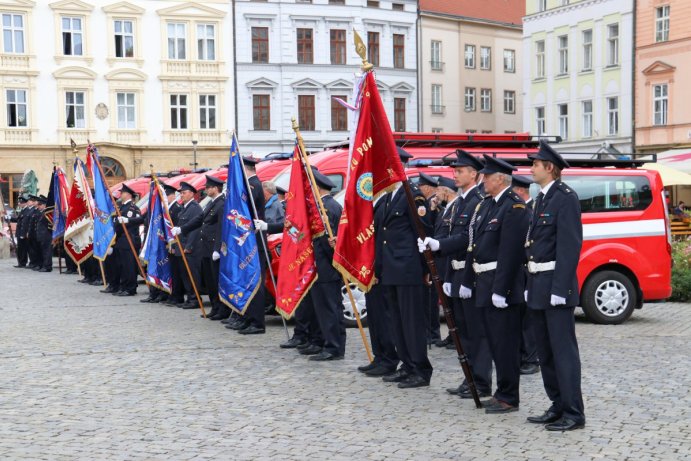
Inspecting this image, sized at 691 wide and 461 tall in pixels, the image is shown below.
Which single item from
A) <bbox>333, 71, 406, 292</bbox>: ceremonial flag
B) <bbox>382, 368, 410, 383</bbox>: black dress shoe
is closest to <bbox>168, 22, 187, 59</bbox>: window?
<bbox>333, 71, 406, 292</bbox>: ceremonial flag

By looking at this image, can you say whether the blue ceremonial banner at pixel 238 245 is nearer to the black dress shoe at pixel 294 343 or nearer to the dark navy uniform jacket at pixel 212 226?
the dark navy uniform jacket at pixel 212 226

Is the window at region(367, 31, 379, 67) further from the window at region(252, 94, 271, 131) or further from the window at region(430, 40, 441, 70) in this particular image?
the window at region(252, 94, 271, 131)

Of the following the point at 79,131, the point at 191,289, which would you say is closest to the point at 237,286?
the point at 191,289

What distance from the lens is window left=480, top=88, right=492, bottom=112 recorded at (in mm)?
59125

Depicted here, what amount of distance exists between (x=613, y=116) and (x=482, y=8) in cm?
1738

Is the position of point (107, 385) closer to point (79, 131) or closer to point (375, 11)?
point (79, 131)

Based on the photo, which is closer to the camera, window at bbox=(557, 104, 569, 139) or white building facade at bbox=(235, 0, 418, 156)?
window at bbox=(557, 104, 569, 139)

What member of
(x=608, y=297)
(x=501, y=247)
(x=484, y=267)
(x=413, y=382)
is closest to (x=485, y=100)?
(x=608, y=297)

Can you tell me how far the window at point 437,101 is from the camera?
5650 centimetres

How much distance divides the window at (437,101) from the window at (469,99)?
6.53 feet

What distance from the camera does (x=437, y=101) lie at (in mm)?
56656

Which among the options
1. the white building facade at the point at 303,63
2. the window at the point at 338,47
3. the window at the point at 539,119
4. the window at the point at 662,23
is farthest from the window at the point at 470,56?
the window at the point at 662,23

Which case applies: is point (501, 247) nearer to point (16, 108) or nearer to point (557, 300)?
point (557, 300)

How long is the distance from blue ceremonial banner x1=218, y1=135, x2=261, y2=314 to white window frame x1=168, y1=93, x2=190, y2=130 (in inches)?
1512
